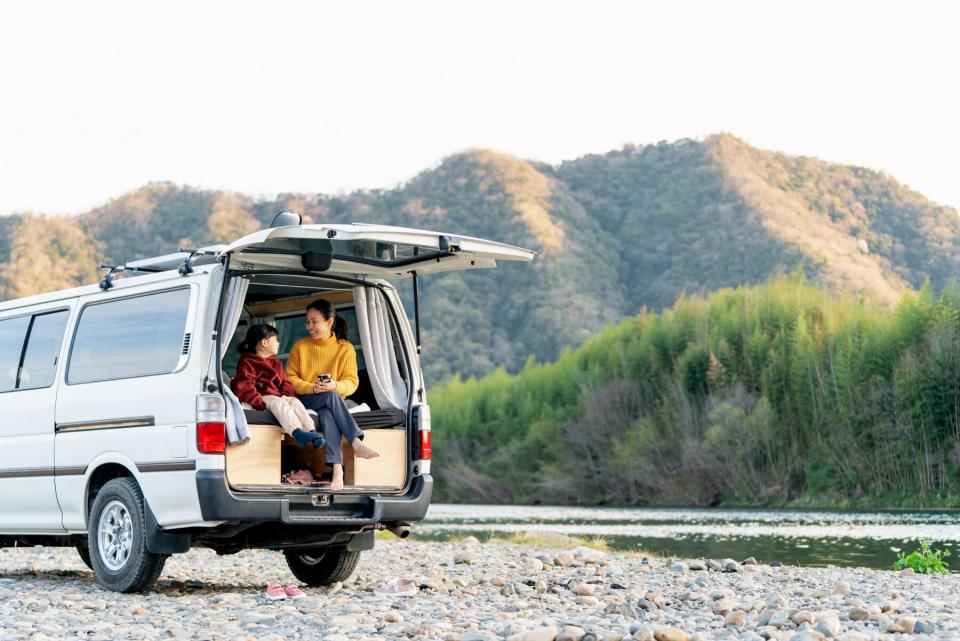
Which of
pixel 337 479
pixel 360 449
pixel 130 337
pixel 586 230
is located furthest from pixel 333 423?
pixel 586 230

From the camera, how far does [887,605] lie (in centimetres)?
837

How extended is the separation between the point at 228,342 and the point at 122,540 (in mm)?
1764

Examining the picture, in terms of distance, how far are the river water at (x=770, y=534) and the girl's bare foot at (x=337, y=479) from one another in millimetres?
8992

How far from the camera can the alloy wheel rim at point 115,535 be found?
9.34 meters

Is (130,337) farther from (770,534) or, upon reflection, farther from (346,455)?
(770,534)

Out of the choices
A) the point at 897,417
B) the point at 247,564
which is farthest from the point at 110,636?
the point at 897,417

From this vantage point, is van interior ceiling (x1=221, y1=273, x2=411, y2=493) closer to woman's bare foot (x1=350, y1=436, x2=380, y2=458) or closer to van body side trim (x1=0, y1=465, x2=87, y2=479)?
woman's bare foot (x1=350, y1=436, x2=380, y2=458)

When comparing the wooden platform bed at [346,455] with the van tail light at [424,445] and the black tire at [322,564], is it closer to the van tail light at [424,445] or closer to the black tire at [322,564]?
the van tail light at [424,445]

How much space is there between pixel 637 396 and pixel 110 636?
52.3 m

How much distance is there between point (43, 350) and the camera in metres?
10.3

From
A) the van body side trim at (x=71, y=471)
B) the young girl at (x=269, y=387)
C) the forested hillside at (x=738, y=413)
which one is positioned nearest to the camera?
the young girl at (x=269, y=387)

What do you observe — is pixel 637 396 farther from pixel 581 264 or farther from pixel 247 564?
pixel 247 564

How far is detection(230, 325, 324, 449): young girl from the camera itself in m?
9.06

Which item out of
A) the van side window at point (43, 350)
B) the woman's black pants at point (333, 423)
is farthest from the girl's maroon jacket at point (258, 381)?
the van side window at point (43, 350)
